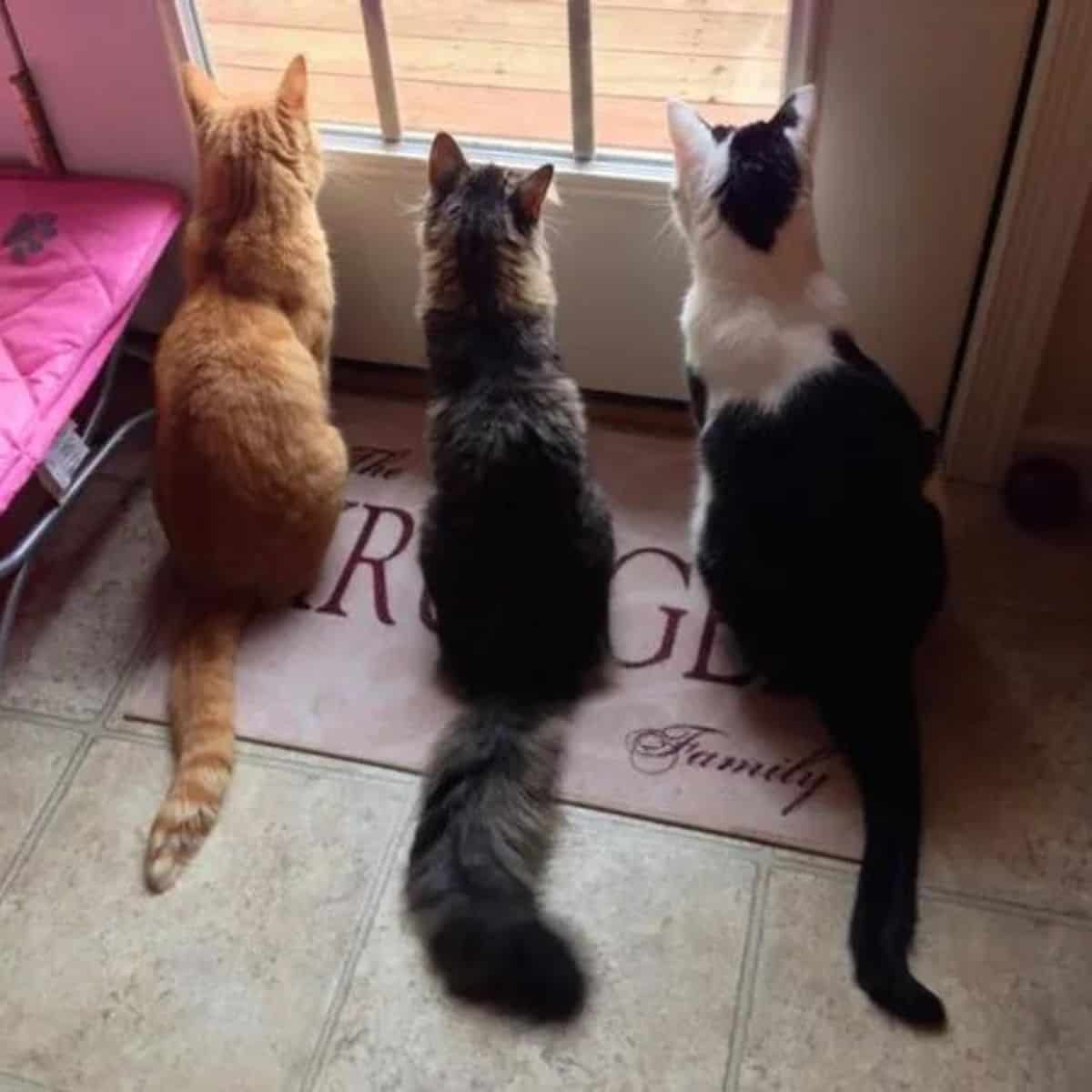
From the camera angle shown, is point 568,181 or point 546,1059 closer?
point 546,1059

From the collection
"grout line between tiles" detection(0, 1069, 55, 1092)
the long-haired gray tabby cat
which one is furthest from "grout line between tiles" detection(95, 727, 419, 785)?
"grout line between tiles" detection(0, 1069, 55, 1092)

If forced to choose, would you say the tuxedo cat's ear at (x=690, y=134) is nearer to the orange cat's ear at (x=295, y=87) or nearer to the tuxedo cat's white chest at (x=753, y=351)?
the tuxedo cat's white chest at (x=753, y=351)

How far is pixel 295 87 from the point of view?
1.70 m

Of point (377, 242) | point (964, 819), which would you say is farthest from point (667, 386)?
point (964, 819)

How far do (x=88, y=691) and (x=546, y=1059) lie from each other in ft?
2.58

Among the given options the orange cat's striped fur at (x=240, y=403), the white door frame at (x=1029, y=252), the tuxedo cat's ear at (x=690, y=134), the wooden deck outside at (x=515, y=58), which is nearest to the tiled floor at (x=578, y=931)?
the orange cat's striped fur at (x=240, y=403)

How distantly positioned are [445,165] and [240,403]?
0.39 meters

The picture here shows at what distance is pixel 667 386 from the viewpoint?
1979 millimetres

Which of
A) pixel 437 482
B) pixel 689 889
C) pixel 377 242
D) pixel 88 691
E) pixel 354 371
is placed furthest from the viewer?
pixel 354 371

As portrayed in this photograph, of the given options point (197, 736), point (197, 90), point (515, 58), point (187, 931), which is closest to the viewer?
point (187, 931)

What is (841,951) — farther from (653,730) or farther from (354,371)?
(354,371)

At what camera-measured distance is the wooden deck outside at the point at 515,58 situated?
5.69ft

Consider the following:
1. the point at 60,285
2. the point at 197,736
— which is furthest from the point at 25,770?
the point at 60,285

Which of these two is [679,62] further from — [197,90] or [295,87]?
[197,90]
